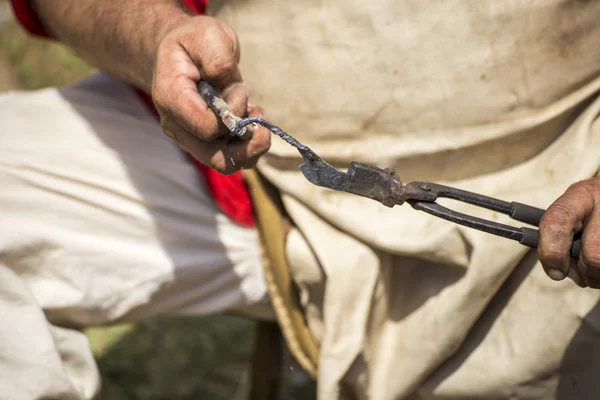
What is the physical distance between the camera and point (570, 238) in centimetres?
84

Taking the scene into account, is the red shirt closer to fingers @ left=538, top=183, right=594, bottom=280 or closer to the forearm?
the forearm

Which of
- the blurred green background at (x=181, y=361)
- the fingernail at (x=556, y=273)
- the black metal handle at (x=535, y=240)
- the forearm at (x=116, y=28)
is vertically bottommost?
the blurred green background at (x=181, y=361)

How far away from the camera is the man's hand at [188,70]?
899 mm

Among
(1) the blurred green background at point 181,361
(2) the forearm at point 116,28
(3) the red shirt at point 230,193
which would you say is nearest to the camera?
(2) the forearm at point 116,28

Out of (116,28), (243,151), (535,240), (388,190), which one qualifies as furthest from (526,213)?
(116,28)

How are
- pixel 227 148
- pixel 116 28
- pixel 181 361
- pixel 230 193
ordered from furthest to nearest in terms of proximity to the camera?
pixel 181 361 → pixel 230 193 → pixel 116 28 → pixel 227 148

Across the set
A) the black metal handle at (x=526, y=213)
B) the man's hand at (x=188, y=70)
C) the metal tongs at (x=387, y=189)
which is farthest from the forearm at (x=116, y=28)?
the black metal handle at (x=526, y=213)

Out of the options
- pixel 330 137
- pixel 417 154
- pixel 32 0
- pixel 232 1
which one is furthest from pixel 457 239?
pixel 32 0

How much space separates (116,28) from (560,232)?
0.73 m

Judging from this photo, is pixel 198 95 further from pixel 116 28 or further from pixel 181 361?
pixel 181 361

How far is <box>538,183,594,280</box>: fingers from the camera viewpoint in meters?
0.84

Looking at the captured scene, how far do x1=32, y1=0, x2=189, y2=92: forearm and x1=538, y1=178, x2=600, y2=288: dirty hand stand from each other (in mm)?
579

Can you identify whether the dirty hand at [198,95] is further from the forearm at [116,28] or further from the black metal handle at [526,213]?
the black metal handle at [526,213]

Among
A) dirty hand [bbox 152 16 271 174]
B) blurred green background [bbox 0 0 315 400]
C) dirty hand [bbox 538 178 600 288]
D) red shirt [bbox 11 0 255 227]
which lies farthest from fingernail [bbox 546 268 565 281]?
blurred green background [bbox 0 0 315 400]
